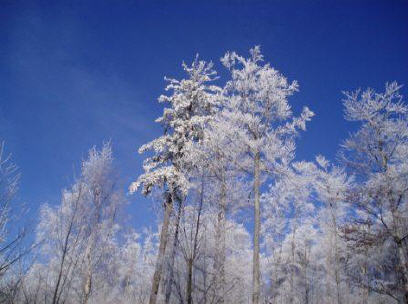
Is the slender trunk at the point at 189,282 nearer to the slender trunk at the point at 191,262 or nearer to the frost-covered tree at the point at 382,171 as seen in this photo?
the slender trunk at the point at 191,262

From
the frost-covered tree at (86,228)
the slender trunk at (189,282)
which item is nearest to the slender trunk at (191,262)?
the slender trunk at (189,282)

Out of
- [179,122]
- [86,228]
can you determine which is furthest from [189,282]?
[179,122]

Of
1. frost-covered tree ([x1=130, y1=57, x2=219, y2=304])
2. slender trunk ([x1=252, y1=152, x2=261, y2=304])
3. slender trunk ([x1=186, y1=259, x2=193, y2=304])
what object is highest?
frost-covered tree ([x1=130, y1=57, x2=219, y2=304])

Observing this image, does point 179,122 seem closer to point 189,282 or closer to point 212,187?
point 212,187

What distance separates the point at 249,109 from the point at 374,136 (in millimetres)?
5727

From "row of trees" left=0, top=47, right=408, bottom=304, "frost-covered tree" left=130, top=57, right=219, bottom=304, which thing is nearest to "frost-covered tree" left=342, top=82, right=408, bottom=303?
"row of trees" left=0, top=47, right=408, bottom=304

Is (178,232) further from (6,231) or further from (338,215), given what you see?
(338,215)

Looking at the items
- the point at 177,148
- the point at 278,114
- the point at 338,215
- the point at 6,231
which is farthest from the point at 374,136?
the point at 6,231

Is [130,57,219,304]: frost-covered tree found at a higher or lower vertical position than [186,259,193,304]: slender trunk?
higher

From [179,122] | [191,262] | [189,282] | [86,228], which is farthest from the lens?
[179,122]

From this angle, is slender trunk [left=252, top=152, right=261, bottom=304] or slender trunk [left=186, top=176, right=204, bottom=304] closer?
slender trunk [left=186, top=176, right=204, bottom=304]

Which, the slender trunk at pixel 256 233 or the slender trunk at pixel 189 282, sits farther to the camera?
the slender trunk at pixel 256 233

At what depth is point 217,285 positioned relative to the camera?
6523 millimetres

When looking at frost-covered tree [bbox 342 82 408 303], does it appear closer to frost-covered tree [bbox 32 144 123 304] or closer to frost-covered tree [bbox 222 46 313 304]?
frost-covered tree [bbox 222 46 313 304]
